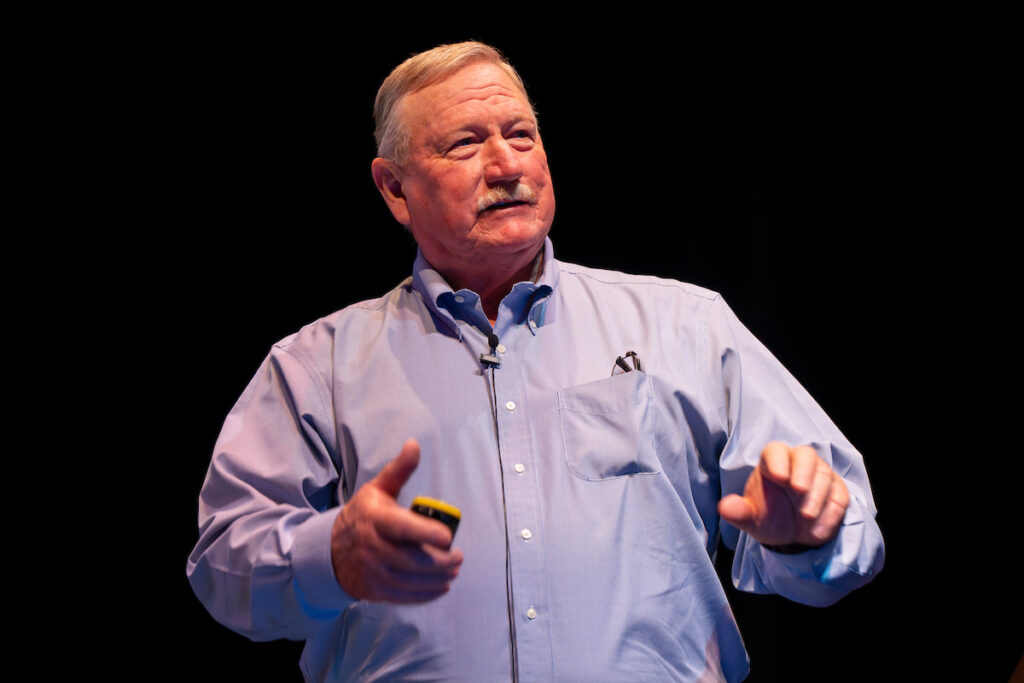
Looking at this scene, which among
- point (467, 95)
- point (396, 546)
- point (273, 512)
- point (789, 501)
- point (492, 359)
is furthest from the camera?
point (467, 95)

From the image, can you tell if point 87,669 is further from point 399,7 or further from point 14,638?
point 399,7

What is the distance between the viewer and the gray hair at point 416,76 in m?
1.84

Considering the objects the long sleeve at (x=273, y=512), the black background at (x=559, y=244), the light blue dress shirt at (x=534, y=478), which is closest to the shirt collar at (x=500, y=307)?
the light blue dress shirt at (x=534, y=478)

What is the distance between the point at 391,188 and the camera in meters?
1.96

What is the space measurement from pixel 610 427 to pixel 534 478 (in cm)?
16

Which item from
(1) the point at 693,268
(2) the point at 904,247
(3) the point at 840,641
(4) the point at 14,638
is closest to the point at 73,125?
(4) the point at 14,638

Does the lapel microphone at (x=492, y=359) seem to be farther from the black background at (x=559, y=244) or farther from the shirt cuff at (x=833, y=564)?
the black background at (x=559, y=244)

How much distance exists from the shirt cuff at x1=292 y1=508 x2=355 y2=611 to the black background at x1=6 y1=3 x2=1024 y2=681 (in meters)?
1.15

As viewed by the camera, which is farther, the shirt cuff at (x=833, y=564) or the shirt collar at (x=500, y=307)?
the shirt collar at (x=500, y=307)

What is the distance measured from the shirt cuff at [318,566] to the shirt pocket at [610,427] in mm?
434

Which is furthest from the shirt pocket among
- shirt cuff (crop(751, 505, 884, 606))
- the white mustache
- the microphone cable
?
the white mustache

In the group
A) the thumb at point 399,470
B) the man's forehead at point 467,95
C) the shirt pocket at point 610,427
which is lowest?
the shirt pocket at point 610,427

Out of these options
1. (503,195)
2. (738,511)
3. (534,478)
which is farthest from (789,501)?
(503,195)

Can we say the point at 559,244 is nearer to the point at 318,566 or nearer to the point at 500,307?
the point at 500,307
